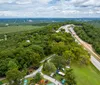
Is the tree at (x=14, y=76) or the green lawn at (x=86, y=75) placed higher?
the tree at (x=14, y=76)

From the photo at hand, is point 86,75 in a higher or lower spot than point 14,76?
lower

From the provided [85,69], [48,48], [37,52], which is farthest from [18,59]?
[85,69]

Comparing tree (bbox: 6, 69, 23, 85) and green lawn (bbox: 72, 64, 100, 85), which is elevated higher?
tree (bbox: 6, 69, 23, 85)

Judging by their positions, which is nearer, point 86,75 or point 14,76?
point 14,76

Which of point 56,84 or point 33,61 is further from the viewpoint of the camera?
point 33,61

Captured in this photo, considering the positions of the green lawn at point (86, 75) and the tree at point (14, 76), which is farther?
the green lawn at point (86, 75)

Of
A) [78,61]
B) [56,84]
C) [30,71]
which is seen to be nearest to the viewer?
[56,84]

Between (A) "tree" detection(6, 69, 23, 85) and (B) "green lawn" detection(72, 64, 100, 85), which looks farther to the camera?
(B) "green lawn" detection(72, 64, 100, 85)

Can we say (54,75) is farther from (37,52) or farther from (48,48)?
(48,48)
